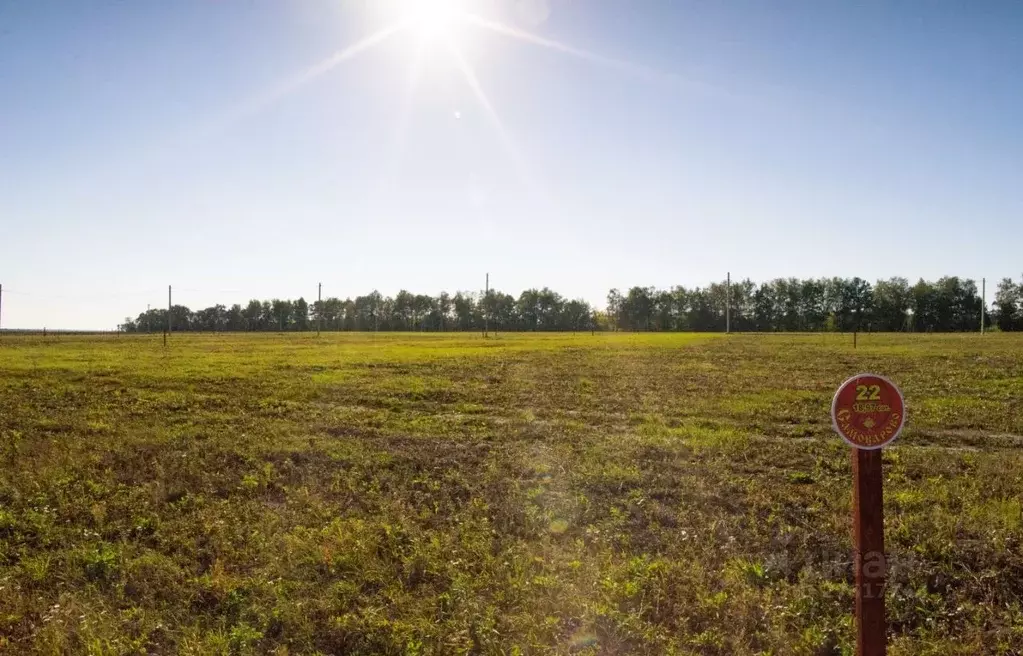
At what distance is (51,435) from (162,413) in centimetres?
331

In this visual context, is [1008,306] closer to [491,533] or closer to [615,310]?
[615,310]

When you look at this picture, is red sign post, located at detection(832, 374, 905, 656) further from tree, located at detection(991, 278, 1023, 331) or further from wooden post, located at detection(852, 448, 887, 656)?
tree, located at detection(991, 278, 1023, 331)

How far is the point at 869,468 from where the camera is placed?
4.14 m

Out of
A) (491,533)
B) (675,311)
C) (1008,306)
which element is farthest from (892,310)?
(491,533)

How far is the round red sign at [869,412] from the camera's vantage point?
4031 mm

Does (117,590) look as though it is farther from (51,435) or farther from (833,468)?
(833,468)

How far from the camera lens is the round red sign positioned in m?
4.03

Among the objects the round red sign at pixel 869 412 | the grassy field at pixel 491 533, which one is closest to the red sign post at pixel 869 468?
the round red sign at pixel 869 412

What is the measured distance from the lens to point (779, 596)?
20.6ft

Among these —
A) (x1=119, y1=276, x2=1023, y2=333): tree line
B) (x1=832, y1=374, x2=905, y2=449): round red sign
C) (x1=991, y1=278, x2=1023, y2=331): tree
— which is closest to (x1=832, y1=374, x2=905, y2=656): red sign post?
(x1=832, y1=374, x2=905, y2=449): round red sign

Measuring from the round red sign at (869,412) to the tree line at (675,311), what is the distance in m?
112

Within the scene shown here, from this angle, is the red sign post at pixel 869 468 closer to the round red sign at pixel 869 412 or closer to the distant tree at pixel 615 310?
the round red sign at pixel 869 412

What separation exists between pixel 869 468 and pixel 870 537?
0.51m

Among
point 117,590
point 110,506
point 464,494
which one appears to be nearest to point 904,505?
point 464,494
